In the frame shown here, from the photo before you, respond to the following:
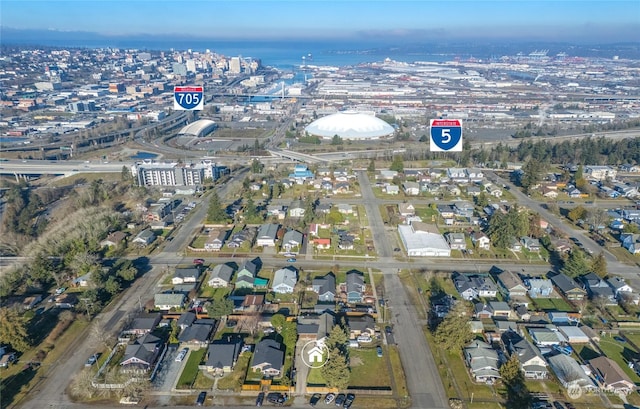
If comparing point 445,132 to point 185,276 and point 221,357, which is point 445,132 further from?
point 221,357

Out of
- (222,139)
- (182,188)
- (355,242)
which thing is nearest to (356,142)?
(222,139)

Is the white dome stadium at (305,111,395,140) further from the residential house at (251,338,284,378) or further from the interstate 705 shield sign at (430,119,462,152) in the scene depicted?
the residential house at (251,338,284,378)

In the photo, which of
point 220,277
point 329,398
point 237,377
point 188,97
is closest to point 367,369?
point 329,398

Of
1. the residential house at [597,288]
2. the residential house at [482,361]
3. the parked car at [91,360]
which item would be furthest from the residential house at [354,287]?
the residential house at [597,288]

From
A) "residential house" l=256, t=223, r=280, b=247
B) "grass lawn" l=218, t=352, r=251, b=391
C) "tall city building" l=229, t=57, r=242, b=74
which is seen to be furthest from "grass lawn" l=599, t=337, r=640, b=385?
"tall city building" l=229, t=57, r=242, b=74

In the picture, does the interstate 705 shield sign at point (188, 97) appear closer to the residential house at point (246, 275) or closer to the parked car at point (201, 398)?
the residential house at point (246, 275)

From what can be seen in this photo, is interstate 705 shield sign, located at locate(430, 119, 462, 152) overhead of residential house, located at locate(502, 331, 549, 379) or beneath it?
overhead
